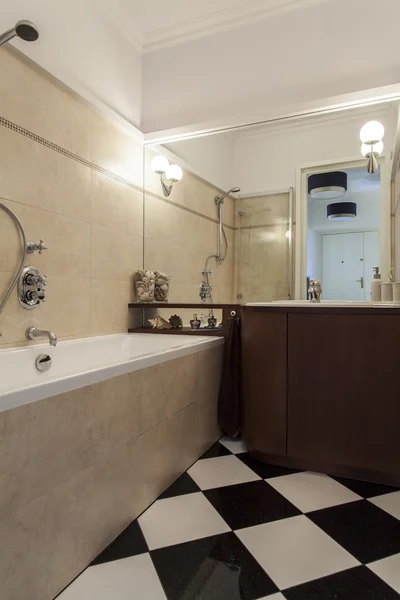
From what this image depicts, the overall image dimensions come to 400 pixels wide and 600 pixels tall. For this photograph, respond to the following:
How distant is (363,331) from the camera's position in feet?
5.40

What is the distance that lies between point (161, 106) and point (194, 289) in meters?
1.27

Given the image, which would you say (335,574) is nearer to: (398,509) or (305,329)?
(398,509)

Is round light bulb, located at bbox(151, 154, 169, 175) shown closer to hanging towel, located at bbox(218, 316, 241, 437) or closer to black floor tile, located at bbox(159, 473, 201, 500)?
hanging towel, located at bbox(218, 316, 241, 437)

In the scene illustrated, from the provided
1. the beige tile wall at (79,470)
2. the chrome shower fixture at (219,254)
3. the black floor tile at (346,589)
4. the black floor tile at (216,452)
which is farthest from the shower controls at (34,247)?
the black floor tile at (346,589)

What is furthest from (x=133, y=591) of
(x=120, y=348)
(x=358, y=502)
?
(x=120, y=348)

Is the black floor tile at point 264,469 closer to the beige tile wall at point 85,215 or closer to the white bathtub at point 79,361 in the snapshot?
the white bathtub at point 79,361

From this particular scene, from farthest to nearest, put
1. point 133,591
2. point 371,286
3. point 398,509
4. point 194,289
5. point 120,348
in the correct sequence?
point 194,289 → point 120,348 → point 371,286 → point 398,509 → point 133,591

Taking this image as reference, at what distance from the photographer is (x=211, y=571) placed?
3.65ft

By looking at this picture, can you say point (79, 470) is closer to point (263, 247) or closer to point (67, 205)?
point (67, 205)

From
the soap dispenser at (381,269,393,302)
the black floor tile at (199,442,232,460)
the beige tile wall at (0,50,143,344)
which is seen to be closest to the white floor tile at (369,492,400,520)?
the black floor tile at (199,442,232,460)

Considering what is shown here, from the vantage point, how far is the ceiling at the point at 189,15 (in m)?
2.27

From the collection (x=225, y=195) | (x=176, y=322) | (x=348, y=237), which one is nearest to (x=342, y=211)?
(x=348, y=237)

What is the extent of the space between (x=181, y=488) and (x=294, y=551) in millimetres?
540

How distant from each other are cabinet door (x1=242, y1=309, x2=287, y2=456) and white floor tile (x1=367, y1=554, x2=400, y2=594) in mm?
651
